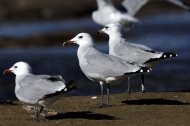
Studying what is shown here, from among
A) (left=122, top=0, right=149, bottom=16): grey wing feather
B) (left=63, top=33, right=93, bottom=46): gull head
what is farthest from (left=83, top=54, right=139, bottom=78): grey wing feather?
(left=122, top=0, right=149, bottom=16): grey wing feather

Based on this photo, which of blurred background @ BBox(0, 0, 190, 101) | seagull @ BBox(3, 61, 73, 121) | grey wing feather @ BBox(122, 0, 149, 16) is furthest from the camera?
blurred background @ BBox(0, 0, 190, 101)

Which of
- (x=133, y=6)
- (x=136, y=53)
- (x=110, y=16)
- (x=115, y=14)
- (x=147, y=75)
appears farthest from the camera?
(x=147, y=75)

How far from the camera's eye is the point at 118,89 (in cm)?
1862

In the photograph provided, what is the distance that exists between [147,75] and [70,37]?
11695 mm

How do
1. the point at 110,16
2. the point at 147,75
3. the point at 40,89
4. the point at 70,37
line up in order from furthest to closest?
the point at 70,37 → the point at 147,75 → the point at 110,16 → the point at 40,89

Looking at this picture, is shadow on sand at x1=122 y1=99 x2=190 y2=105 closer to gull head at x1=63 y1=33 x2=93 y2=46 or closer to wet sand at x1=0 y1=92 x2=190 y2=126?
wet sand at x1=0 y1=92 x2=190 y2=126

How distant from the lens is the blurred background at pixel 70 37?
20781 mm

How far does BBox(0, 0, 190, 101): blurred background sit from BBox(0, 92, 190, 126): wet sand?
4.01 metres

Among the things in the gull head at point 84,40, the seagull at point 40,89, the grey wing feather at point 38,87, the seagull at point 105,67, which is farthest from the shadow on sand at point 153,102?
the grey wing feather at point 38,87

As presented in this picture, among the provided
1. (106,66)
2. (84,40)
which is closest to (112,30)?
(84,40)

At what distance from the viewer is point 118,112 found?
39.3 ft

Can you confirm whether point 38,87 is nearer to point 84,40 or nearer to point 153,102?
point 84,40

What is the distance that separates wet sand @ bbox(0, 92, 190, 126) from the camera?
1109 centimetres

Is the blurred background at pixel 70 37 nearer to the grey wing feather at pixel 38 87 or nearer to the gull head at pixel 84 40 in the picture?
the gull head at pixel 84 40
